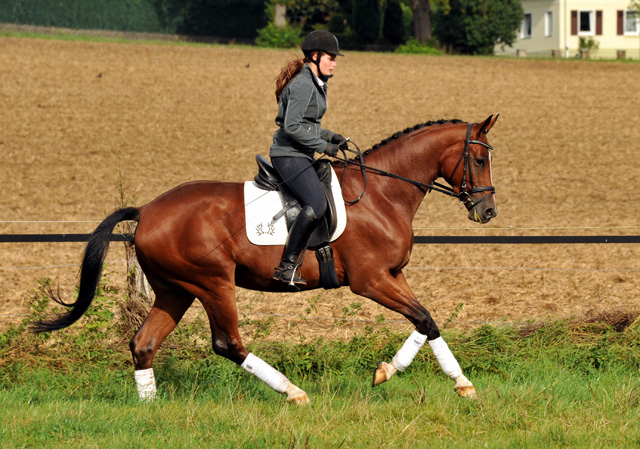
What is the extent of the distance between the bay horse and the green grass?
36 centimetres

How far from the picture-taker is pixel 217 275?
632cm

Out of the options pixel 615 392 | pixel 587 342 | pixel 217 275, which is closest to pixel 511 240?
pixel 587 342

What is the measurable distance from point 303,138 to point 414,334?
5.62 ft

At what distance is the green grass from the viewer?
17.1 feet

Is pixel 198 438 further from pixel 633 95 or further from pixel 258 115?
pixel 633 95

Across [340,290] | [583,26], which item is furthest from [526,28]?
[340,290]

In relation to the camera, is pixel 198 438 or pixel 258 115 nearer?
pixel 198 438

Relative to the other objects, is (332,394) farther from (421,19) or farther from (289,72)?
(421,19)

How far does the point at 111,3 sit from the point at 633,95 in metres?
28.0

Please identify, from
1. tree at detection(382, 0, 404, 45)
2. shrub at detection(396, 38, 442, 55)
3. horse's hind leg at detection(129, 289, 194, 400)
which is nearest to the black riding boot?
horse's hind leg at detection(129, 289, 194, 400)

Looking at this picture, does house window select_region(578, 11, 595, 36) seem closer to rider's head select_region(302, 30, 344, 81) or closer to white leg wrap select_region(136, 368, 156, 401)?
rider's head select_region(302, 30, 344, 81)

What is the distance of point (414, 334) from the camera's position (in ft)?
20.7

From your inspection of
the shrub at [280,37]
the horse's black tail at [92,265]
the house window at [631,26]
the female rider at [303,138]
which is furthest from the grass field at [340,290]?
the house window at [631,26]

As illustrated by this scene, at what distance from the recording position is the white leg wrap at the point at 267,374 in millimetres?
6141
